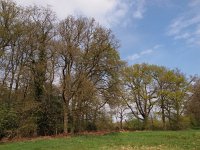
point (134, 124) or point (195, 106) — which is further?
point (134, 124)

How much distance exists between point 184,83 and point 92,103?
3934 centimetres

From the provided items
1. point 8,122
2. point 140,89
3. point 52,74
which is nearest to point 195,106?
point 140,89

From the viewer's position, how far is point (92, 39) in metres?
48.4

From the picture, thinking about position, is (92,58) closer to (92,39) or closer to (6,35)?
(92,39)

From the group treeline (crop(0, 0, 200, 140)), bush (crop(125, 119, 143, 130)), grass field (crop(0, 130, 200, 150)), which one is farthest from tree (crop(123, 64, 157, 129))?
grass field (crop(0, 130, 200, 150))

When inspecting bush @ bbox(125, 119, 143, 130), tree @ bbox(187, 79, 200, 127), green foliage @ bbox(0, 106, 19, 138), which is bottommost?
green foliage @ bbox(0, 106, 19, 138)

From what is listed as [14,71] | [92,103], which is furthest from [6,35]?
[92,103]

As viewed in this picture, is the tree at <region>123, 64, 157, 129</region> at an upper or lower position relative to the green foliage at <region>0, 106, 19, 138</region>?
upper

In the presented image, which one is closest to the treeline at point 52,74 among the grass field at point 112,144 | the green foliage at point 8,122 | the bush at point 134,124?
the green foliage at point 8,122

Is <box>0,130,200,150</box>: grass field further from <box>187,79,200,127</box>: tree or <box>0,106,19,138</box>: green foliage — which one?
<box>187,79,200,127</box>: tree

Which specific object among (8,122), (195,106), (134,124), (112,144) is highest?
(195,106)

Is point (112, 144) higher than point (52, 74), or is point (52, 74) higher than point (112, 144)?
point (52, 74)

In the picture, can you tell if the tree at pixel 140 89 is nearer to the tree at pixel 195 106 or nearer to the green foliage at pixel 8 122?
the tree at pixel 195 106

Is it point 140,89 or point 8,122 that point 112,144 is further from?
point 140,89
